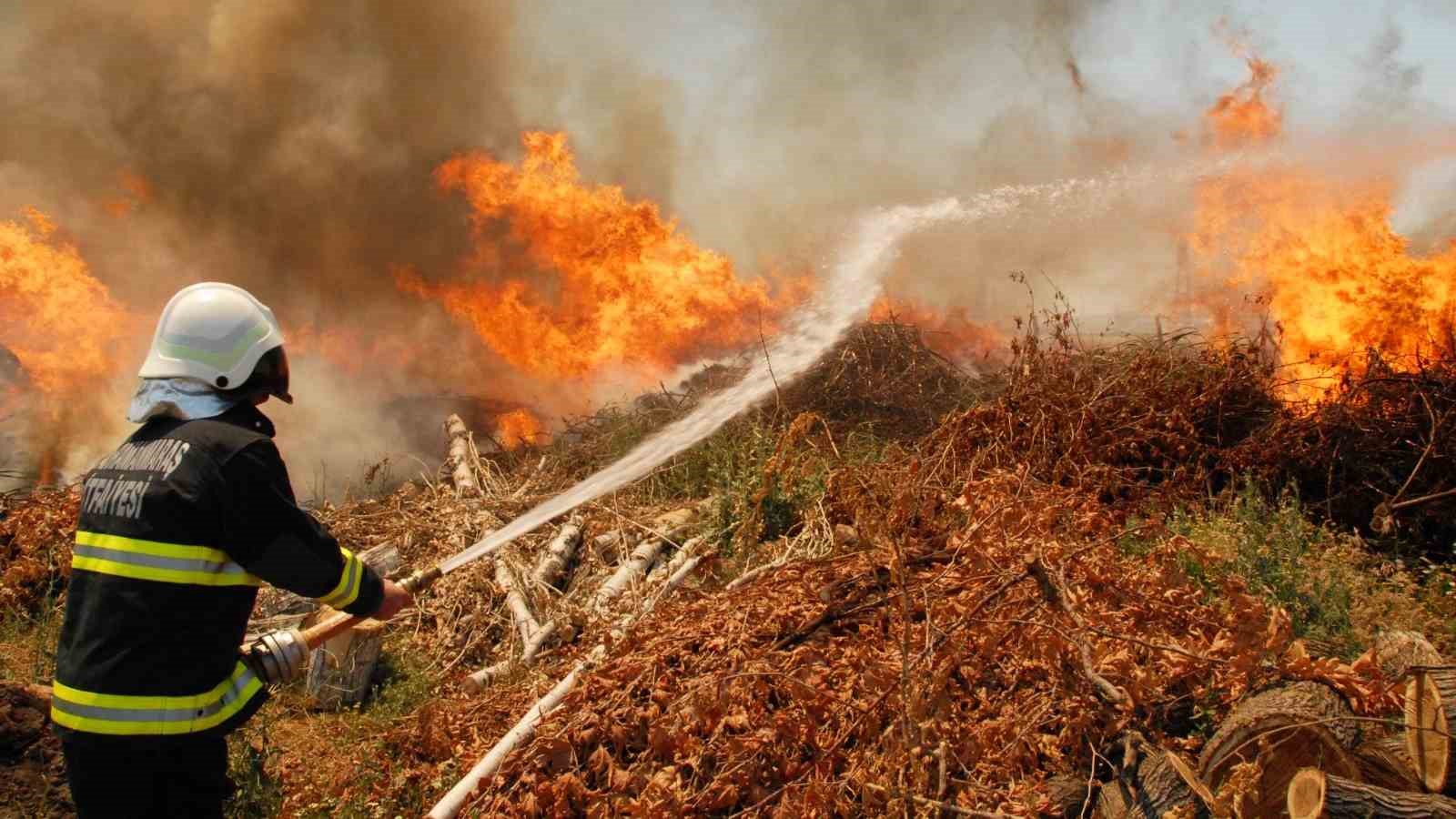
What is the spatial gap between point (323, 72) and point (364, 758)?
9.15 metres

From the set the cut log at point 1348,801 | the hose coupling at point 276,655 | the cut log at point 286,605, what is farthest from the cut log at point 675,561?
the cut log at point 1348,801

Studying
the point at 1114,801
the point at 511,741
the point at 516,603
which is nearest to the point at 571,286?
the point at 516,603

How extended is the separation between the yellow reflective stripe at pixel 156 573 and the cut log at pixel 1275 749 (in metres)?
3.46

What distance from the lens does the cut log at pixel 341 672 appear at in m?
5.20

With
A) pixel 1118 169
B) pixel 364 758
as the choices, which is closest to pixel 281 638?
pixel 364 758

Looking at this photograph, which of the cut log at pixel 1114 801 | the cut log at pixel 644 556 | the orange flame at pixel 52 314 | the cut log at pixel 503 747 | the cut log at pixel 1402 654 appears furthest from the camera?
the orange flame at pixel 52 314

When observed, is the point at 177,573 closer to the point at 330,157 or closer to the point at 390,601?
the point at 390,601

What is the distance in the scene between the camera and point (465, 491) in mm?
7910

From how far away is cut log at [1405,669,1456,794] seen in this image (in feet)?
10.4

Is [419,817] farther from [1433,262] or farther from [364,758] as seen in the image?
[1433,262]

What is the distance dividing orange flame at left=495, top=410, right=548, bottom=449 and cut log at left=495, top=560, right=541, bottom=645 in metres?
3.37

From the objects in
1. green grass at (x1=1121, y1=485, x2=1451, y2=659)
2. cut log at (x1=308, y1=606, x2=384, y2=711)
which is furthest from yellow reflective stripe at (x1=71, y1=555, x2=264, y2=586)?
green grass at (x1=1121, y1=485, x2=1451, y2=659)

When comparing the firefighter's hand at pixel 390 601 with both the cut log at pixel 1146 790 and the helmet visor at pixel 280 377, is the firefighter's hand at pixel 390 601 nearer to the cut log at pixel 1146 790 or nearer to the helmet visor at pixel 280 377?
the helmet visor at pixel 280 377

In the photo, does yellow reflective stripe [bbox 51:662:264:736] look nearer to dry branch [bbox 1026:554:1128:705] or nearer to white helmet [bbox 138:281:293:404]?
white helmet [bbox 138:281:293:404]
